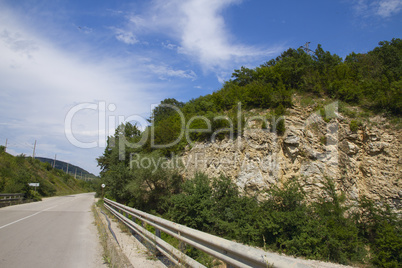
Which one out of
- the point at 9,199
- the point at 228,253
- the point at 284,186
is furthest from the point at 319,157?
the point at 9,199

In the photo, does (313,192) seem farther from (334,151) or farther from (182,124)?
(182,124)

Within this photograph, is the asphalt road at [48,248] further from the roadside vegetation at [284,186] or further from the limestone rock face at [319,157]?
the limestone rock face at [319,157]

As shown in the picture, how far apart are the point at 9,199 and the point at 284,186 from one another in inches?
1156

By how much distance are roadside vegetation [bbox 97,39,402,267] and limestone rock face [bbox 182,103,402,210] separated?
647 mm

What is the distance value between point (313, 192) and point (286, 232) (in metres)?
4.06

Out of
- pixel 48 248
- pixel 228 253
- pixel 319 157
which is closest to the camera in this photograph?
pixel 228 253

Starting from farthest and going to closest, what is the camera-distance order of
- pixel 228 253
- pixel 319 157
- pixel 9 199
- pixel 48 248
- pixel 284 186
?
pixel 9 199, pixel 319 157, pixel 284 186, pixel 48 248, pixel 228 253

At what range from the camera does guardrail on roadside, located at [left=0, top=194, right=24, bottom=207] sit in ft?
83.1

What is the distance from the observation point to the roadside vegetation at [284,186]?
32.5ft

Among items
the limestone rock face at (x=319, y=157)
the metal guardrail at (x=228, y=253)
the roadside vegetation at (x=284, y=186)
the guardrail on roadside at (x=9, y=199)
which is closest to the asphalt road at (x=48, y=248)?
the metal guardrail at (x=228, y=253)

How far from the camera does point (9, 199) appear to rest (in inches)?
1068

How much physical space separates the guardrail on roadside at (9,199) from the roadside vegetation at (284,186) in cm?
1093

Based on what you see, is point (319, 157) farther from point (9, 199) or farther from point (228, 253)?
point (9, 199)

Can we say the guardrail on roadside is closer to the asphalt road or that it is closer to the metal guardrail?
the asphalt road
